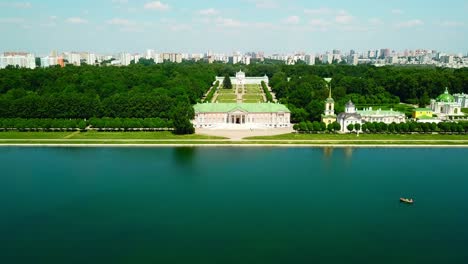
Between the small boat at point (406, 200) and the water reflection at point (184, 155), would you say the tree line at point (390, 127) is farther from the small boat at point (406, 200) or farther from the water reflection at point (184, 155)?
the small boat at point (406, 200)

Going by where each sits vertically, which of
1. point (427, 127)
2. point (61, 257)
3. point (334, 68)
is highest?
point (334, 68)

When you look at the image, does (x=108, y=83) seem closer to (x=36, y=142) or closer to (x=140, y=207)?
(x=36, y=142)

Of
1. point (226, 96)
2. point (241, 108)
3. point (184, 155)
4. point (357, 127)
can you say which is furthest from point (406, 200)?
point (226, 96)

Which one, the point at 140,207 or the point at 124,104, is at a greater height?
the point at 124,104

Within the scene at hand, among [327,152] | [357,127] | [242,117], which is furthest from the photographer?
[242,117]

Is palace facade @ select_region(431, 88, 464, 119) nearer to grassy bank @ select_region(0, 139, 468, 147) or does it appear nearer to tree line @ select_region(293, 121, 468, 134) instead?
tree line @ select_region(293, 121, 468, 134)

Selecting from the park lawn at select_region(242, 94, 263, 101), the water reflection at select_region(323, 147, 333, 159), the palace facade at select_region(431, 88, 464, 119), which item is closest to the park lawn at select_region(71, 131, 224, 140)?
the water reflection at select_region(323, 147, 333, 159)

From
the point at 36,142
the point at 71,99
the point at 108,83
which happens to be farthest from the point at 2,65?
the point at 36,142

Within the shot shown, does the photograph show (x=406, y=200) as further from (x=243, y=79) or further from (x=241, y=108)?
(x=243, y=79)
